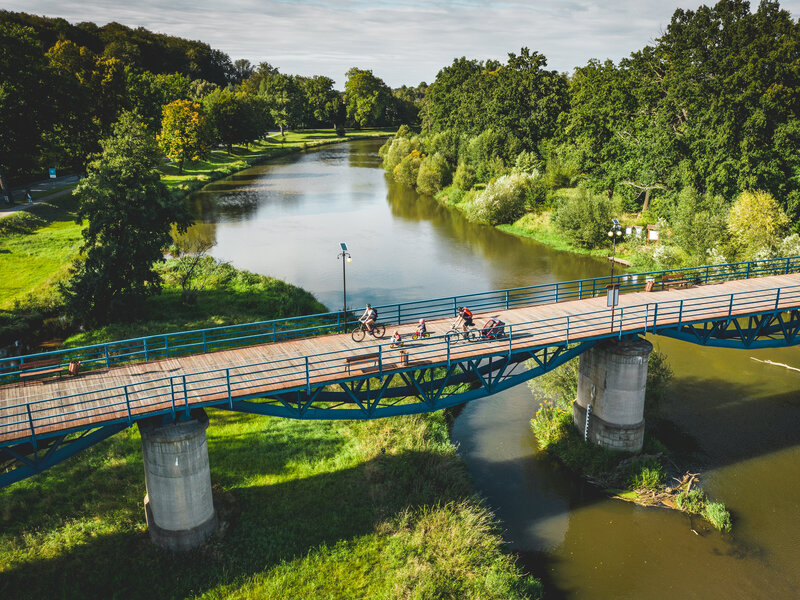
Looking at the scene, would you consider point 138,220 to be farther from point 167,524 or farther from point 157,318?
point 167,524

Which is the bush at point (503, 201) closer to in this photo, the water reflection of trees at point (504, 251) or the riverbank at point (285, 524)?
the water reflection of trees at point (504, 251)

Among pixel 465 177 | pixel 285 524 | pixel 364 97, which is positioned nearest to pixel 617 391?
pixel 285 524

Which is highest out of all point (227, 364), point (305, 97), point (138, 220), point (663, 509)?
point (305, 97)

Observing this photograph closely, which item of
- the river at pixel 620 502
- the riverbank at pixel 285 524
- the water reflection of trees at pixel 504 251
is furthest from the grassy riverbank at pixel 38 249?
the water reflection of trees at pixel 504 251

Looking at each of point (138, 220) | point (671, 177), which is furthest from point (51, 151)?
point (671, 177)

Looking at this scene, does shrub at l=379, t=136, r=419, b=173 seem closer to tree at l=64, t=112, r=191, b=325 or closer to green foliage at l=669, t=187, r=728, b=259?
green foliage at l=669, t=187, r=728, b=259
